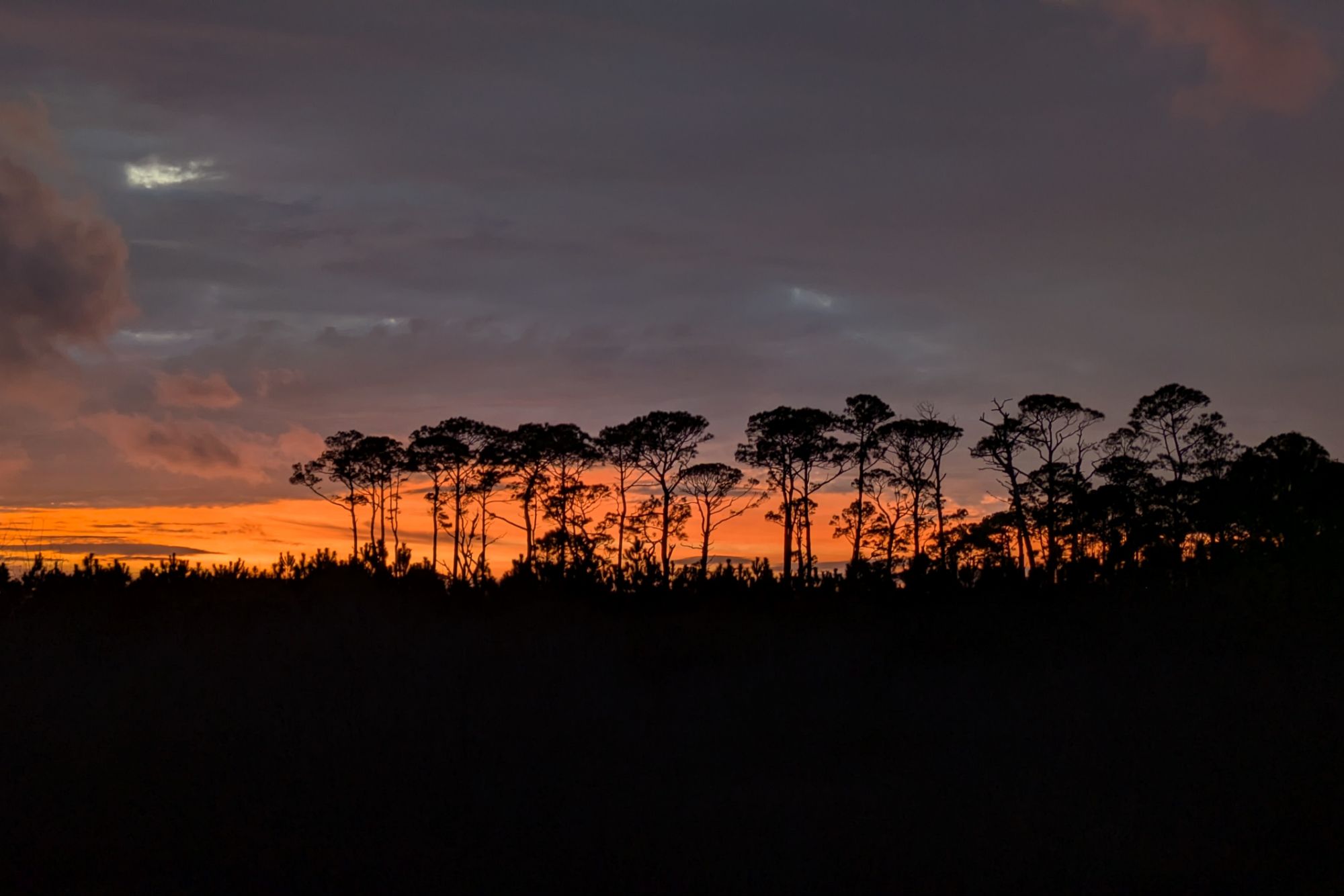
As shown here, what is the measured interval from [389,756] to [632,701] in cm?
300

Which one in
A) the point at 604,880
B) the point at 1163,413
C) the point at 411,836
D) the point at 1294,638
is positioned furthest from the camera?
the point at 1163,413

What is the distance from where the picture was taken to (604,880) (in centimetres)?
617

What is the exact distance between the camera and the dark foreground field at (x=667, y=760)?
21.2 feet

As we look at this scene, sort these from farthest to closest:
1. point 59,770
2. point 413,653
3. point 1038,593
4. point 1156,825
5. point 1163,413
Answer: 1. point 1163,413
2. point 1038,593
3. point 413,653
4. point 59,770
5. point 1156,825

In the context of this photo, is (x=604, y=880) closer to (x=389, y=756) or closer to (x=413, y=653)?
(x=389, y=756)

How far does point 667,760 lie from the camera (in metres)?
8.60

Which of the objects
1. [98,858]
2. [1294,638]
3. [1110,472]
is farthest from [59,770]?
[1110,472]

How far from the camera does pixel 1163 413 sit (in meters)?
50.9

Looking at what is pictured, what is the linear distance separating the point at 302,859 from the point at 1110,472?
51.3 metres

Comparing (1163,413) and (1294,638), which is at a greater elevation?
(1163,413)

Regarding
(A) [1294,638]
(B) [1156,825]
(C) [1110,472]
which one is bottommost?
(B) [1156,825]

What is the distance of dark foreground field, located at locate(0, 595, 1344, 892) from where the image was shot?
6.47 m

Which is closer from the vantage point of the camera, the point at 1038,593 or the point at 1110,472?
the point at 1038,593

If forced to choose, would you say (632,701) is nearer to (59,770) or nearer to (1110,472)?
(59,770)
